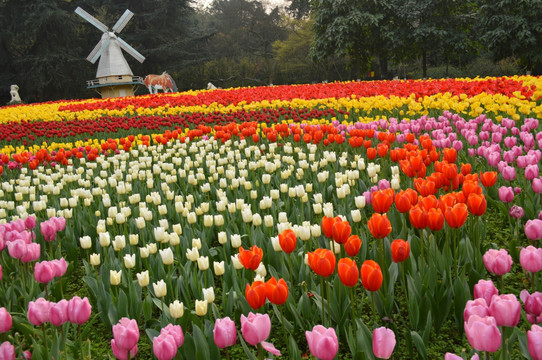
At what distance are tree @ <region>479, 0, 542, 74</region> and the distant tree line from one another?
0.18 ft

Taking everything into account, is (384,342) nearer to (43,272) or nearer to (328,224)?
(328,224)

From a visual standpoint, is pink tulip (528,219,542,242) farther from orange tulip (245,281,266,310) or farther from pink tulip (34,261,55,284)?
pink tulip (34,261,55,284)

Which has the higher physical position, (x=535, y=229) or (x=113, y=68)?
(x=113, y=68)

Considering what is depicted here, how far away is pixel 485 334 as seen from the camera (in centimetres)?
128

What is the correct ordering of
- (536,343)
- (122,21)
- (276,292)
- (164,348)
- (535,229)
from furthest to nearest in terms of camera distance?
(122,21) < (535,229) < (276,292) < (164,348) < (536,343)

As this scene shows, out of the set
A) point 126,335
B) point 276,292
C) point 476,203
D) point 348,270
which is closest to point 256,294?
point 276,292

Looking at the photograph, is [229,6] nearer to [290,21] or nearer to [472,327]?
[290,21]

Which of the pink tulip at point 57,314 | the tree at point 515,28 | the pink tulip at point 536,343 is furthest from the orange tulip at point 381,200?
the tree at point 515,28

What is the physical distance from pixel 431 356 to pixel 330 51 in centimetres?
2896

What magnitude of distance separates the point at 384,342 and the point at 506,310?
0.37 meters

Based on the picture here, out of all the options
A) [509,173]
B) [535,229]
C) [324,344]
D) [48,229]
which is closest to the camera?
[324,344]

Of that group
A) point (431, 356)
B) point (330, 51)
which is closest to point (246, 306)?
point (431, 356)

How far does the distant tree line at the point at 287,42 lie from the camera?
87.9 feet

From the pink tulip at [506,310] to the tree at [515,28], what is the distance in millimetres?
24467
